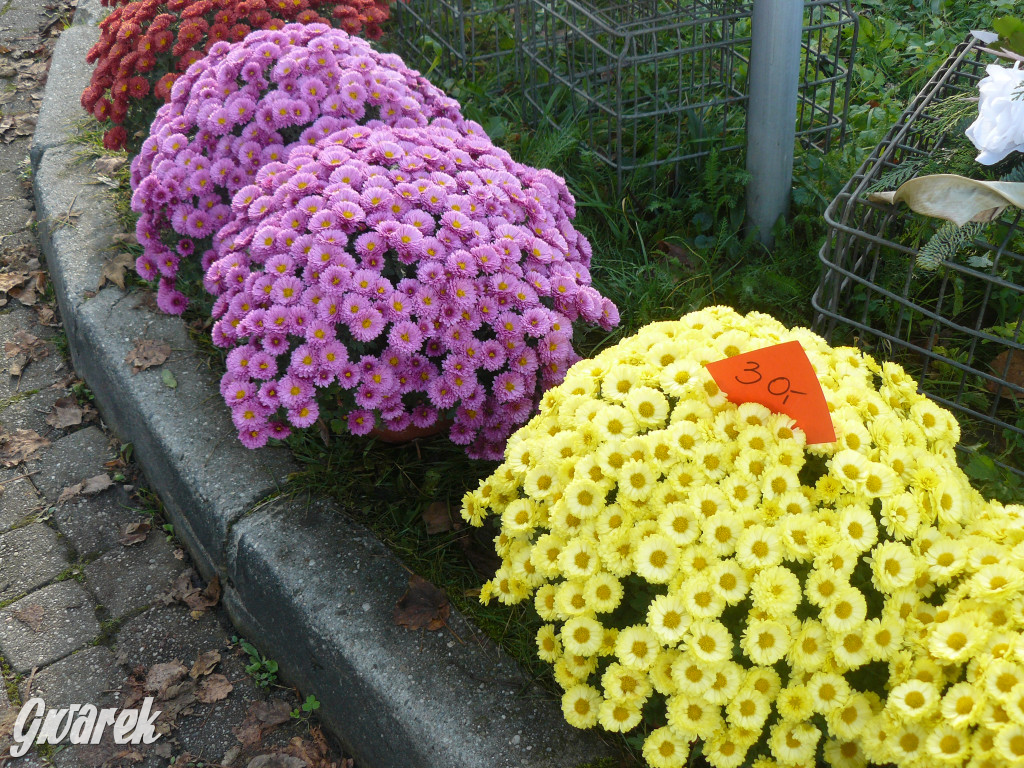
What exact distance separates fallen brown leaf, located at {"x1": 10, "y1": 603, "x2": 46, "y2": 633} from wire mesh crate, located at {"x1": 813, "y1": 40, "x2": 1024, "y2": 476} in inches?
85.8

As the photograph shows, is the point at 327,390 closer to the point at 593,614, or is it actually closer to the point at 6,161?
the point at 593,614

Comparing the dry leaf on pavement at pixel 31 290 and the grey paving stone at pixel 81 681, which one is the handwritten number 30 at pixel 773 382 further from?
the dry leaf on pavement at pixel 31 290

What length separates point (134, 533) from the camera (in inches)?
101

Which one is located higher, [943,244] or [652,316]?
[943,244]

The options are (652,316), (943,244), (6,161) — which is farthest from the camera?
(6,161)

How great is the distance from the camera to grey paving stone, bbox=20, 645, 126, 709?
2160 mm

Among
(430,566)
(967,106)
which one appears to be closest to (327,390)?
(430,566)

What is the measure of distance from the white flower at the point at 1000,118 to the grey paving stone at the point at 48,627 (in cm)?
242

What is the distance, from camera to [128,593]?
241cm

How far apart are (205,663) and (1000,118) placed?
7.19 feet

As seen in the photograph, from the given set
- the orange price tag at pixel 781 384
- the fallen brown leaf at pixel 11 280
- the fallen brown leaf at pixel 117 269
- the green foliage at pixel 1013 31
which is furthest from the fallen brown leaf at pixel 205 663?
the green foliage at pixel 1013 31

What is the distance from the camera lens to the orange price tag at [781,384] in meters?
1.45

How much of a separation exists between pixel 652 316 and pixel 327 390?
3.53ft

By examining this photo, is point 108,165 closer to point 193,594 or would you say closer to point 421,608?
point 193,594
